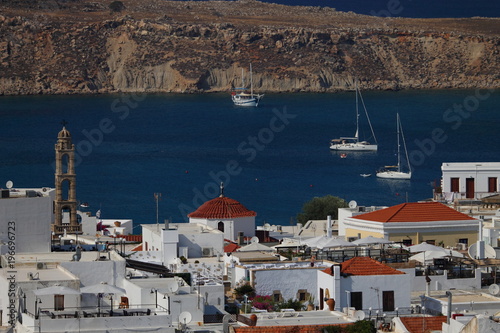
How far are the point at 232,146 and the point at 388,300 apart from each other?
105 meters

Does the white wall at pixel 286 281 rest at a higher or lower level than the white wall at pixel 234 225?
lower

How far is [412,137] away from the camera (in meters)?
135

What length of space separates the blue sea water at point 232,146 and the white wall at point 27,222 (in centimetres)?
3820

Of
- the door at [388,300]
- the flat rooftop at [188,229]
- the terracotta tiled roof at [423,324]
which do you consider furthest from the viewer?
the flat rooftop at [188,229]

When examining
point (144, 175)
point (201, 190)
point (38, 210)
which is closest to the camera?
point (38, 210)

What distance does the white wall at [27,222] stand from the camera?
30531 mm

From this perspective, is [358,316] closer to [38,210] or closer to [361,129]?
[38,210]

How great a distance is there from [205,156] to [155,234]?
82973 mm

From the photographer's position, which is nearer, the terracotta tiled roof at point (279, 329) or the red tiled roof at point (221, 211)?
the terracotta tiled roof at point (279, 329)

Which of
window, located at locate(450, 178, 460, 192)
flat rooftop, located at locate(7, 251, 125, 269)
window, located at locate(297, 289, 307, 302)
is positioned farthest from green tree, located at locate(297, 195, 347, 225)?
window, located at locate(297, 289, 307, 302)

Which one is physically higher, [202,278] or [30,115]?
[30,115]

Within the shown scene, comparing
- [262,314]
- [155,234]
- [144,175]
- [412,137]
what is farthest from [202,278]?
[412,137]

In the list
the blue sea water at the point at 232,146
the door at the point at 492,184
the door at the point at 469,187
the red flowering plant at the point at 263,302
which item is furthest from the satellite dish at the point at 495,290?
the blue sea water at the point at 232,146

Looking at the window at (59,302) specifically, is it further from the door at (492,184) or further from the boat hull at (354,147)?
the boat hull at (354,147)
